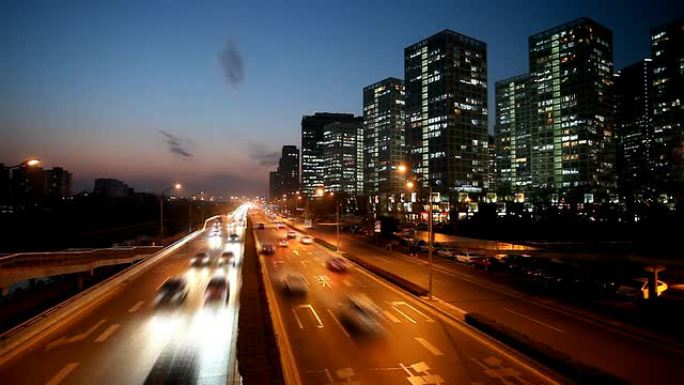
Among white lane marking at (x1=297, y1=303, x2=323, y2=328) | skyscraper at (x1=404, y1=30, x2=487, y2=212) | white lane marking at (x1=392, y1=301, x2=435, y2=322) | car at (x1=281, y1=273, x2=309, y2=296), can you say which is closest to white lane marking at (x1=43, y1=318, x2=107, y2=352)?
white lane marking at (x1=297, y1=303, x2=323, y2=328)

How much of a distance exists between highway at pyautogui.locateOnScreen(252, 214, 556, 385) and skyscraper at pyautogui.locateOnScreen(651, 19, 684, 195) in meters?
179

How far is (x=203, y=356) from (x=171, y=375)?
2.06 m

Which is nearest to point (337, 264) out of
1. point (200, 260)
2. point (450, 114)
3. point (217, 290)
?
point (217, 290)

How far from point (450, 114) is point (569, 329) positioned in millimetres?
164556

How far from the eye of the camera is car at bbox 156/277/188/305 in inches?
1089

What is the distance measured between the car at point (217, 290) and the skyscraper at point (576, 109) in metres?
170

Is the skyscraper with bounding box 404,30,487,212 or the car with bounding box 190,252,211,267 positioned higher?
the skyscraper with bounding box 404,30,487,212

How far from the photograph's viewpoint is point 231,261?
153 ft

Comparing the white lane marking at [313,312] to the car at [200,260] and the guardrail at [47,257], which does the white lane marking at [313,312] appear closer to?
the car at [200,260]

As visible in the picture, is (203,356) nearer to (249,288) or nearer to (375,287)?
(249,288)

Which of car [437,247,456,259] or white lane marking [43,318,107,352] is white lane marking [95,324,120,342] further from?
car [437,247,456,259]

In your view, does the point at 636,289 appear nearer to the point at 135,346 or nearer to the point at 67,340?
the point at 135,346

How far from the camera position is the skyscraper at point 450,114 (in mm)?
177000

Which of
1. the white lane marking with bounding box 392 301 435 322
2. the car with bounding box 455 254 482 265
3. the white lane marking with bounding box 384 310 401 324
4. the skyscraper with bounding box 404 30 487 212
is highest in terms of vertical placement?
the skyscraper with bounding box 404 30 487 212
